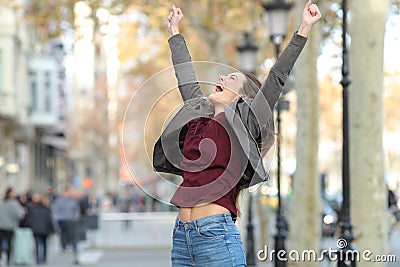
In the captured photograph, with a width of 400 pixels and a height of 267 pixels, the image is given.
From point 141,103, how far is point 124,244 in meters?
28.9

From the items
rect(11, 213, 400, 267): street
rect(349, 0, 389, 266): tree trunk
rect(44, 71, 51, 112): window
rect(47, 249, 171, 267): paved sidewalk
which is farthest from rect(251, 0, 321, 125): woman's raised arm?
rect(44, 71, 51, 112): window

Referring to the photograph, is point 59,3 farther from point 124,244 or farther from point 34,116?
point 34,116

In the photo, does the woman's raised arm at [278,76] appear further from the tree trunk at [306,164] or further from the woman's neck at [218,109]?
the tree trunk at [306,164]

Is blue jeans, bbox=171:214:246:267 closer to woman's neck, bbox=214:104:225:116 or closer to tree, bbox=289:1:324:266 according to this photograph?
woman's neck, bbox=214:104:225:116

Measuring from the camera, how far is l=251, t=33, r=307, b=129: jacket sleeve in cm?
538

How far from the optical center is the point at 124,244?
3500cm

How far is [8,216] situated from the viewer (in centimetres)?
2472

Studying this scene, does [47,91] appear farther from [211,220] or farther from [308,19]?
[211,220]

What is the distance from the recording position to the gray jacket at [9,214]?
24.6 m

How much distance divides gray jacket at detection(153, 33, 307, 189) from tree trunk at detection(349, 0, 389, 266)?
8465mm

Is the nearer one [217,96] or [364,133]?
[217,96]

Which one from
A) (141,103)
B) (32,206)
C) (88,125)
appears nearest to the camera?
(141,103)

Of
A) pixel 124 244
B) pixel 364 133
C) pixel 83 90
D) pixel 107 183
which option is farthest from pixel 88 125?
pixel 364 133

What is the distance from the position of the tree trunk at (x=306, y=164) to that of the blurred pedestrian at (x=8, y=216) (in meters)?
7.19
